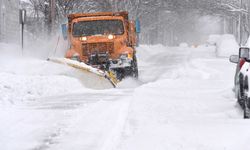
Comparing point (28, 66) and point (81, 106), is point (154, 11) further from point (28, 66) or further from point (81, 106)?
point (81, 106)

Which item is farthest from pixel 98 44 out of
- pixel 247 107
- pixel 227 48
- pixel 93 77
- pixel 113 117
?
pixel 227 48

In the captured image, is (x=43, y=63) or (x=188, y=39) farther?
(x=188, y=39)

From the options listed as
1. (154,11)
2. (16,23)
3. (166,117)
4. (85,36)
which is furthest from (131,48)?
(16,23)

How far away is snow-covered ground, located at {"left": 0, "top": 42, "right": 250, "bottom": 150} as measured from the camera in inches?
263

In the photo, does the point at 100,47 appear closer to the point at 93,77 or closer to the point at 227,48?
the point at 93,77

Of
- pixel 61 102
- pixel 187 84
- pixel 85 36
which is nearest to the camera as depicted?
pixel 61 102

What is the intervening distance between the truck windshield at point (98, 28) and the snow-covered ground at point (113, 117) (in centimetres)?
381

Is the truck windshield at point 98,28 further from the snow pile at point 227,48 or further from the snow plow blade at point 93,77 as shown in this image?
the snow pile at point 227,48

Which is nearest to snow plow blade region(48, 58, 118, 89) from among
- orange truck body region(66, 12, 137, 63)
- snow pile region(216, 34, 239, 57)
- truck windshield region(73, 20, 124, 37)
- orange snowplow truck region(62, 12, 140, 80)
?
orange snowplow truck region(62, 12, 140, 80)

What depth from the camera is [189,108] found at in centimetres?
964

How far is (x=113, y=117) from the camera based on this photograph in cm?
862

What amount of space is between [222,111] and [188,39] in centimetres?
11247

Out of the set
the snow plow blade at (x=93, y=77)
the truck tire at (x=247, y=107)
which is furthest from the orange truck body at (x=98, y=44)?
the truck tire at (x=247, y=107)

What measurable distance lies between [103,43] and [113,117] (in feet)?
29.8
